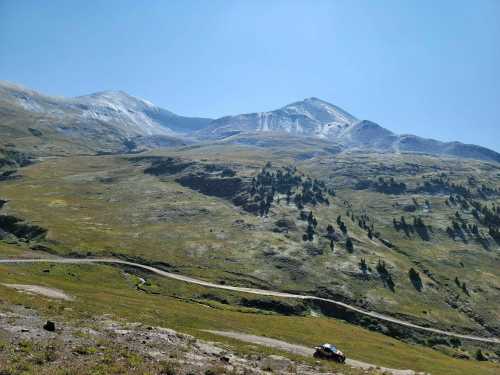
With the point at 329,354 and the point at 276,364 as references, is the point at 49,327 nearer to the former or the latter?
the point at 276,364

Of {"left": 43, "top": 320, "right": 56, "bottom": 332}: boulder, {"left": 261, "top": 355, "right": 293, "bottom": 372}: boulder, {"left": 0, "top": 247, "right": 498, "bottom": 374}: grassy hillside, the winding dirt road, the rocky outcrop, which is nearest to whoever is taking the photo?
{"left": 43, "top": 320, "right": 56, "bottom": 332}: boulder

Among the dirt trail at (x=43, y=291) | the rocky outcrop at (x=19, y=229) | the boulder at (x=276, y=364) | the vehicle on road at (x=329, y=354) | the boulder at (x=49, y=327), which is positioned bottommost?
the rocky outcrop at (x=19, y=229)

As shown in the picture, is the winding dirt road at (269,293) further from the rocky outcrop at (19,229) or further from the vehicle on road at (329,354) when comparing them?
the vehicle on road at (329,354)

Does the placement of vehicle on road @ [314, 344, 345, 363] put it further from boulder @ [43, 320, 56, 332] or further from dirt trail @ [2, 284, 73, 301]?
dirt trail @ [2, 284, 73, 301]


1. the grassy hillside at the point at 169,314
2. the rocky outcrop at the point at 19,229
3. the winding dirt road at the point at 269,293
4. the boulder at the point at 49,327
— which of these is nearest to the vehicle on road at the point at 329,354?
the grassy hillside at the point at 169,314

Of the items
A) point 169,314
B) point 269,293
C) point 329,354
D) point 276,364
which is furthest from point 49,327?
point 269,293

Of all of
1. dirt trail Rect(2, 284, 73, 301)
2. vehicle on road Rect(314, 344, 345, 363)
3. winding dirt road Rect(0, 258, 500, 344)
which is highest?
vehicle on road Rect(314, 344, 345, 363)

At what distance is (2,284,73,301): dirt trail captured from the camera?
62044mm

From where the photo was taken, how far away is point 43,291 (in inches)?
2569

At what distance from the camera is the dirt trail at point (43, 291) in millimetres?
62044

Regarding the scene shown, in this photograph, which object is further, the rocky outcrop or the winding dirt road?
the rocky outcrop

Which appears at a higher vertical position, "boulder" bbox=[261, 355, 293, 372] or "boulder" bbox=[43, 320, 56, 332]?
"boulder" bbox=[43, 320, 56, 332]

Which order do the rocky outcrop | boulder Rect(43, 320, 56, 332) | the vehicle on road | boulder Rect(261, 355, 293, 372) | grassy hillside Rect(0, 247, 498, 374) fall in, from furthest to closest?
the rocky outcrop
the vehicle on road
grassy hillside Rect(0, 247, 498, 374)
boulder Rect(261, 355, 293, 372)
boulder Rect(43, 320, 56, 332)

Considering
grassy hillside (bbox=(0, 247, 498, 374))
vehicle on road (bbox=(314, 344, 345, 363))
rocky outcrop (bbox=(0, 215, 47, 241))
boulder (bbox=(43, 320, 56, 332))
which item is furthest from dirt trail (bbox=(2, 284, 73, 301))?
rocky outcrop (bbox=(0, 215, 47, 241))
